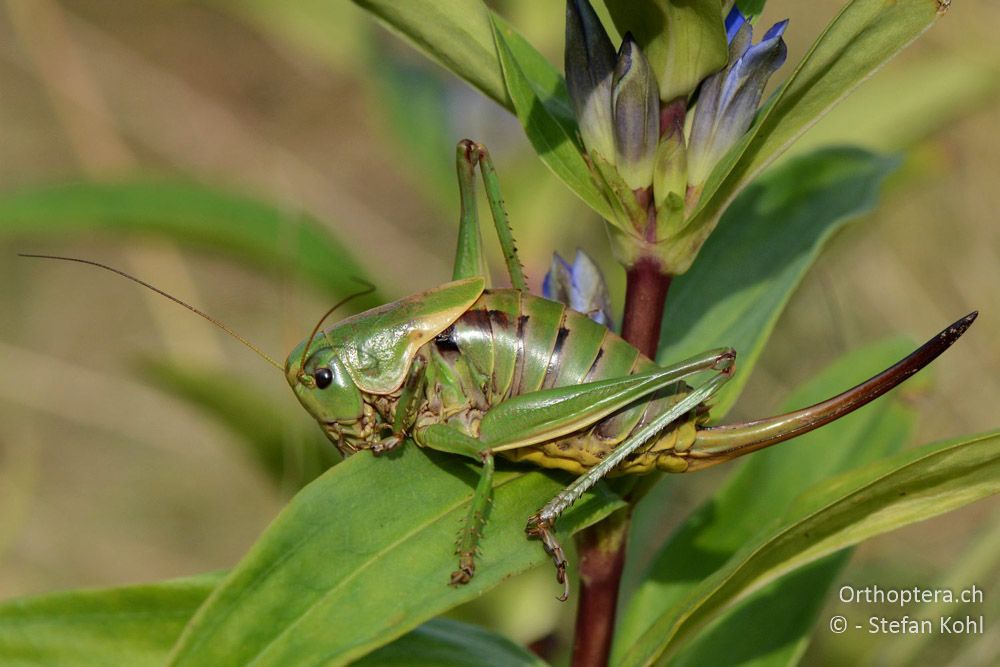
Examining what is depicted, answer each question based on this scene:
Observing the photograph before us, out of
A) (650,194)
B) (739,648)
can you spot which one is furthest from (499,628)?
(650,194)

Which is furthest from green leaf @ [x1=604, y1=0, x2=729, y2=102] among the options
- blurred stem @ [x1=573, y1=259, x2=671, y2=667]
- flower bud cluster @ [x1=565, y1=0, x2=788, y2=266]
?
blurred stem @ [x1=573, y1=259, x2=671, y2=667]

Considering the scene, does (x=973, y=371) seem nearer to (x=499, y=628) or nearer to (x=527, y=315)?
(x=499, y=628)

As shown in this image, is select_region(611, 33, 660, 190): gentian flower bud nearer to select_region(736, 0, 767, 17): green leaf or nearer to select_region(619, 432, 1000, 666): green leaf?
select_region(736, 0, 767, 17): green leaf

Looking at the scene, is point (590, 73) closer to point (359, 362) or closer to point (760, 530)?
point (359, 362)

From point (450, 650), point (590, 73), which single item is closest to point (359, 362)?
point (450, 650)

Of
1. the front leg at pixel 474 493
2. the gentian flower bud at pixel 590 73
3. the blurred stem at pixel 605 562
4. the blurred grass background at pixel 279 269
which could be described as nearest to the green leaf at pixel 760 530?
the blurred grass background at pixel 279 269

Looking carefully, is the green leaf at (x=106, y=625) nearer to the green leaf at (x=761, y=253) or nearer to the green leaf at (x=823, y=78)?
the green leaf at (x=761, y=253)
